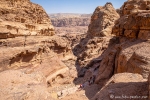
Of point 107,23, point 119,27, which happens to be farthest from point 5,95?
point 107,23

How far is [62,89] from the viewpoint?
47.1 ft

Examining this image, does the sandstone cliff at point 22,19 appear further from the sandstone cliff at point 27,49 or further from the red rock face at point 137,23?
the red rock face at point 137,23

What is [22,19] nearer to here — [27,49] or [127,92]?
[27,49]

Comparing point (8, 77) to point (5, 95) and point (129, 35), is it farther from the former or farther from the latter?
point (129, 35)

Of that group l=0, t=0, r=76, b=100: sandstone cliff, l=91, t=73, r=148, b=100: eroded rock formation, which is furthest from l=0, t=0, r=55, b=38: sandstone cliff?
l=91, t=73, r=148, b=100: eroded rock formation

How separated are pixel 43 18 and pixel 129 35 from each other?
10030 mm

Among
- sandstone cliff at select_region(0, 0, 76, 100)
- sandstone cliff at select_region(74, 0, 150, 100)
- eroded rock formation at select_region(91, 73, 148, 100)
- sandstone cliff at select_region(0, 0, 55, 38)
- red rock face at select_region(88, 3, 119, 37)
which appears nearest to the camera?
eroded rock formation at select_region(91, 73, 148, 100)

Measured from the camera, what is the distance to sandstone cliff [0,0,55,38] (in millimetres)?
13102

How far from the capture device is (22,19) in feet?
48.4

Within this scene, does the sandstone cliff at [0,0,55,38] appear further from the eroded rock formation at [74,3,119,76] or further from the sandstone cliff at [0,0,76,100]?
the eroded rock formation at [74,3,119,76]

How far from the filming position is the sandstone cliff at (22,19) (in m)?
13.1

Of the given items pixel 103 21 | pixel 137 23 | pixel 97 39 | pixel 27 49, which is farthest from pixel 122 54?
pixel 103 21

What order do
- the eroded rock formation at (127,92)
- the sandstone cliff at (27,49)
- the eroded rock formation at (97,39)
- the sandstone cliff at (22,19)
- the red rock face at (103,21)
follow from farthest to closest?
the red rock face at (103,21) → the eroded rock formation at (97,39) → the sandstone cliff at (22,19) → the sandstone cliff at (27,49) → the eroded rock formation at (127,92)

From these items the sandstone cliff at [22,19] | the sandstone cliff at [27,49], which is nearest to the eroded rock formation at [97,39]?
the sandstone cliff at [27,49]
